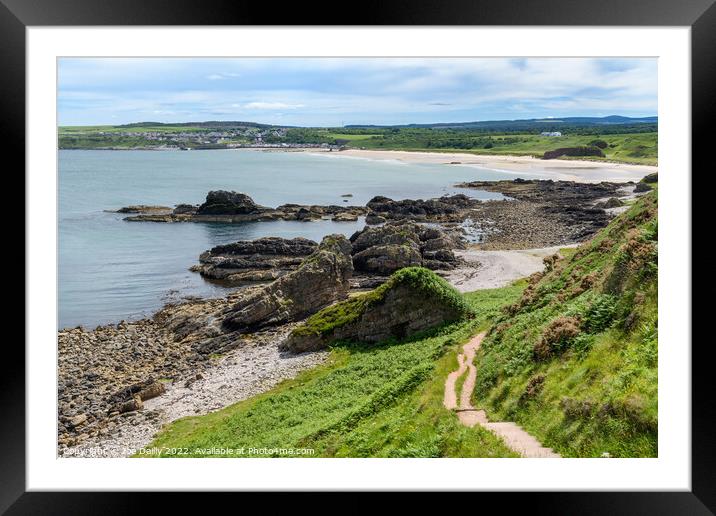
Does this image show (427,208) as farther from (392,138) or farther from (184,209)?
(184,209)

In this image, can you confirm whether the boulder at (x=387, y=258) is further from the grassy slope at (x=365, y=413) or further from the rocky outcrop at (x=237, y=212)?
the grassy slope at (x=365, y=413)

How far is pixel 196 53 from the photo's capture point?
26.5 feet

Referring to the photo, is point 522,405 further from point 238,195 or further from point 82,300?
point 238,195

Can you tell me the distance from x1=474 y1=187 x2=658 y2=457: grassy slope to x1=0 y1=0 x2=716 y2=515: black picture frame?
0.72 meters

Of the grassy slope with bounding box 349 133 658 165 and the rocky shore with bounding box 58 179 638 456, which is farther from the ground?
the grassy slope with bounding box 349 133 658 165

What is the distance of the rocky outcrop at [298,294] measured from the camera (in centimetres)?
1966

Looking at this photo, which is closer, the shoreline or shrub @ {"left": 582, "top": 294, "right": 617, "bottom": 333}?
shrub @ {"left": 582, "top": 294, "right": 617, "bottom": 333}

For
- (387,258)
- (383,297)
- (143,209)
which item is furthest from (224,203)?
(383,297)

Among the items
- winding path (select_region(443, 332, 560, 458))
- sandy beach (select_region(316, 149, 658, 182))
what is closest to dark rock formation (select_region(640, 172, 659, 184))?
sandy beach (select_region(316, 149, 658, 182))

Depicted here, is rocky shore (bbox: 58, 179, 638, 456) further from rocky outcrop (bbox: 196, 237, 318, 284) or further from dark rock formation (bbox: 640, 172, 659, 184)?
dark rock formation (bbox: 640, 172, 659, 184)

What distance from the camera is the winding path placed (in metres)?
7.49

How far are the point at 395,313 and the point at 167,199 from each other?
1752cm
